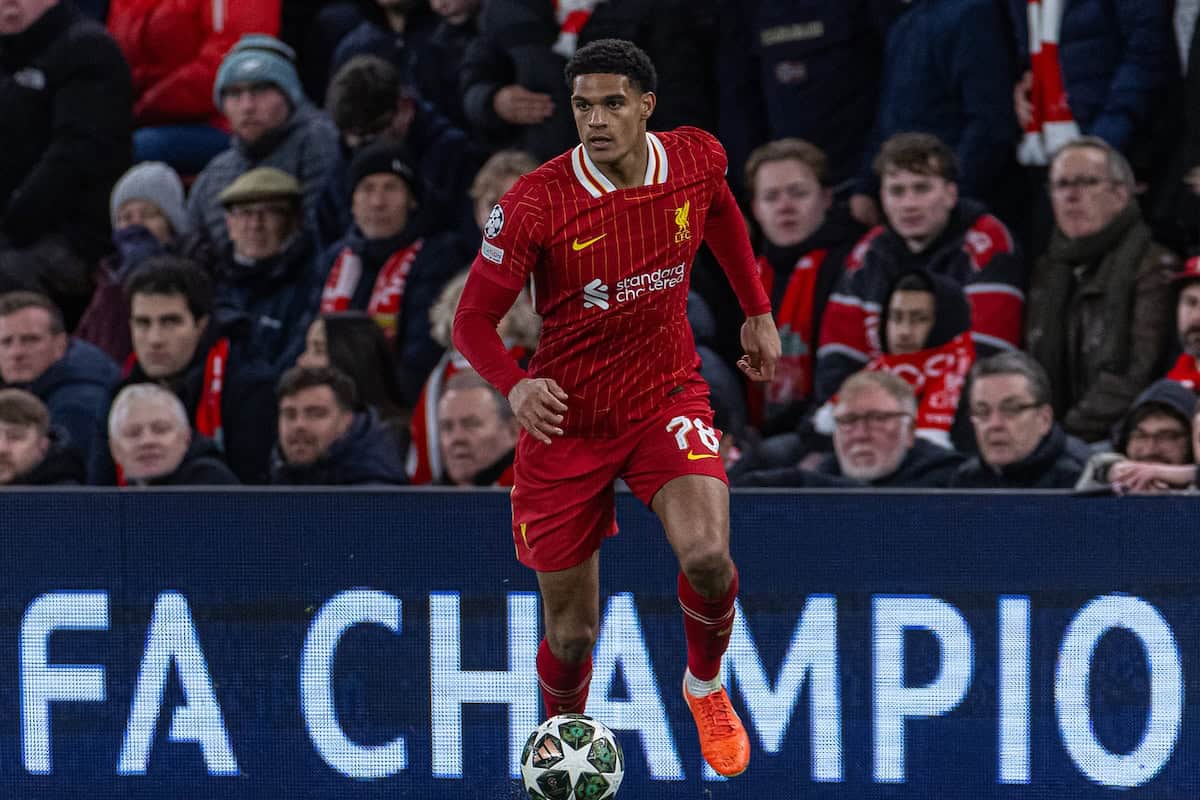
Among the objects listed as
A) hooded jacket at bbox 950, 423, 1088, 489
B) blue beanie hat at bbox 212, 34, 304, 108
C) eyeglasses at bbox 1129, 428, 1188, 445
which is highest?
blue beanie hat at bbox 212, 34, 304, 108

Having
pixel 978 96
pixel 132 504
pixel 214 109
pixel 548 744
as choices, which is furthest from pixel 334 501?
pixel 214 109

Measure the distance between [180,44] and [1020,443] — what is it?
17.7 ft

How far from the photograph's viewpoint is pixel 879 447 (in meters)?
7.78

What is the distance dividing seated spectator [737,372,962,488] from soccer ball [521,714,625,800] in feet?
5.49

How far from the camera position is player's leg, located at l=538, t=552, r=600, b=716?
634 centimetres

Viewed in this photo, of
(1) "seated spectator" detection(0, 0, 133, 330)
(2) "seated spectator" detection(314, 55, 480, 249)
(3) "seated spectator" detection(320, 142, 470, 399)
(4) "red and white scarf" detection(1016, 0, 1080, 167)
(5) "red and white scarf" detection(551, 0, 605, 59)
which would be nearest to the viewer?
(4) "red and white scarf" detection(1016, 0, 1080, 167)

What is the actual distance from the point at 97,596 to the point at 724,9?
Result: 4.06m

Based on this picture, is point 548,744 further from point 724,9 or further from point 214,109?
point 214,109

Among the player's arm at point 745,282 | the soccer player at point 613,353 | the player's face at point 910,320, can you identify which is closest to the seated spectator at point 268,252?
the player's face at point 910,320

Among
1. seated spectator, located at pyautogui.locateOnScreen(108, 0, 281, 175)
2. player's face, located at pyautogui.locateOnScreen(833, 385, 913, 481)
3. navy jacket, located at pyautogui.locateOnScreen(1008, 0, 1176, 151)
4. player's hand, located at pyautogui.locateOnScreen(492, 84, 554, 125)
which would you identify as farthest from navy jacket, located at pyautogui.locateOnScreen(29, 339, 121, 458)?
navy jacket, located at pyautogui.locateOnScreen(1008, 0, 1176, 151)

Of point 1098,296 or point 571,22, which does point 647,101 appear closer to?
point 1098,296

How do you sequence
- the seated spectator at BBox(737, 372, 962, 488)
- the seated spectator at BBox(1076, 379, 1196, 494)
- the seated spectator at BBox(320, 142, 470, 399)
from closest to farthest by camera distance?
1. the seated spectator at BBox(1076, 379, 1196, 494)
2. the seated spectator at BBox(737, 372, 962, 488)
3. the seated spectator at BBox(320, 142, 470, 399)

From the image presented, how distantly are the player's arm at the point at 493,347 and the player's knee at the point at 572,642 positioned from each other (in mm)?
737

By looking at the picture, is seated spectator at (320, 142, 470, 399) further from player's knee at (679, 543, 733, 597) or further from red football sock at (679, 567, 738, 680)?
player's knee at (679, 543, 733, 597)
